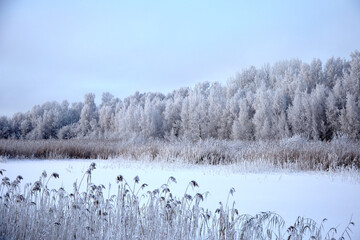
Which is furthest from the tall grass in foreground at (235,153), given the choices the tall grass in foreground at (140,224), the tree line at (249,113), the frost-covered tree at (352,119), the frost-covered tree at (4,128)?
the frost-covered tree at (4,128)

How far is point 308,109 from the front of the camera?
49.2ft

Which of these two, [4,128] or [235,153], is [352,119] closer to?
[235,153]

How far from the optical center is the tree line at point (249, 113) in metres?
14.9

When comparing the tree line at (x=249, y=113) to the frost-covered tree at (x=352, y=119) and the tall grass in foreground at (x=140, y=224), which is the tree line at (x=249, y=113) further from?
the tall grass in foreground at (x=140, y=224)

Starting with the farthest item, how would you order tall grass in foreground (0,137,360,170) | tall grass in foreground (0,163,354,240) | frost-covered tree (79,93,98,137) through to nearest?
frost-covered tree (79,93,98,137), tall grass in foreground (0,137,360,170), tall grass in foreground (0,163,354,240)

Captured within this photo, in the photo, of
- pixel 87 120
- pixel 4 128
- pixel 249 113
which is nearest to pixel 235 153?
pixel 249 113

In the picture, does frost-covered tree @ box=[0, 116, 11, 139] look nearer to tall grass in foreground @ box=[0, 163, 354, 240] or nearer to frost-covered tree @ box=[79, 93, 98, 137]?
frost-covered tree @ box=[79, 93, 98, 137]

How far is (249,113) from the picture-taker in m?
18.3

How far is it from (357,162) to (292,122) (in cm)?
877

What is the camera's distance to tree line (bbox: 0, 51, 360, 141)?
1485cm

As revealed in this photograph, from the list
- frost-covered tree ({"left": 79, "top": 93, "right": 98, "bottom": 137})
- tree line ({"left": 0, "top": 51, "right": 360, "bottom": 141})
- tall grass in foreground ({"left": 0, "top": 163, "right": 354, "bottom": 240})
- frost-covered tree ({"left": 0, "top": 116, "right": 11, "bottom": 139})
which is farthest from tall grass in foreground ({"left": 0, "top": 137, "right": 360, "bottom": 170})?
frost-covered tree ({"left": 0, "top": 116, "right": 11, "bottom": 139})

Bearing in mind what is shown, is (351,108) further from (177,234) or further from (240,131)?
(177,234)

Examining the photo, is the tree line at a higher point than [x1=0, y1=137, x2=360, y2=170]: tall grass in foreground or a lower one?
higher

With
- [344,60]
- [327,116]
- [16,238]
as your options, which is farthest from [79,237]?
[344,60]
